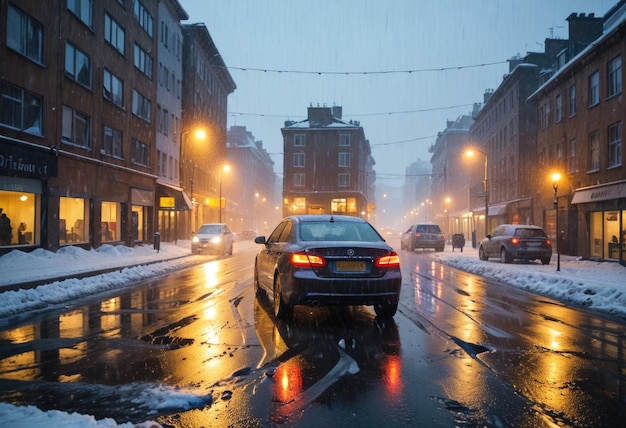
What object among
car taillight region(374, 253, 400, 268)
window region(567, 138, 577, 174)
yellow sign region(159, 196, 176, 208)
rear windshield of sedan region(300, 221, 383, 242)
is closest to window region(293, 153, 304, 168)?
yellow sign region(159, 196, 176, 208)

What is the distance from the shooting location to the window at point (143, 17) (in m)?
29.8

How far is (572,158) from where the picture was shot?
26.0 m

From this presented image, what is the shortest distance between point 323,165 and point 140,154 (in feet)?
136

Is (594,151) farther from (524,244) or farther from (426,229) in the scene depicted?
(426,229)

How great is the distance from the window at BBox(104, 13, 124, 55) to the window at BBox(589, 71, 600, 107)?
932 inches

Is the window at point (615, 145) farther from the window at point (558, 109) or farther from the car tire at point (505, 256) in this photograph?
the window at point (558, 109)

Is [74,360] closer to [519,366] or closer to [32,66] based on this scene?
[519,366]

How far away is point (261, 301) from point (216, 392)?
5487 mm

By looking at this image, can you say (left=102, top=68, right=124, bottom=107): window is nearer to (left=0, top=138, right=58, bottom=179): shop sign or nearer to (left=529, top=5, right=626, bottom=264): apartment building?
(left=0, top=138, right=58, bottom=179): shop sign

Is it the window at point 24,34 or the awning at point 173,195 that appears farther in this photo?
the awning at point 173,195

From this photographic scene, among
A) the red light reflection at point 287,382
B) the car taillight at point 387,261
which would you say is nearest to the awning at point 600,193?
the car taillight at point 387,261

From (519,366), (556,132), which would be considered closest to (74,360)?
(519,366)

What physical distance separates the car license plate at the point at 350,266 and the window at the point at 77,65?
753 inches

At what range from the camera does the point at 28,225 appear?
19000mm
